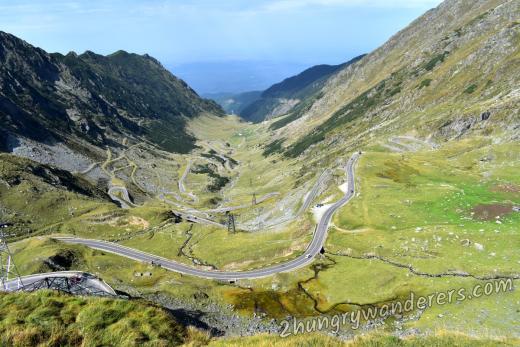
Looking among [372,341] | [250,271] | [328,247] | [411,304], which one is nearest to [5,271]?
[250,271]

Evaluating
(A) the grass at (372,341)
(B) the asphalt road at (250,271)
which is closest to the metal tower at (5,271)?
(B) the asphalt road at (250,271)

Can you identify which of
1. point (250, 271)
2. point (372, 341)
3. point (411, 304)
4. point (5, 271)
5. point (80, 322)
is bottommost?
point (411, 304)

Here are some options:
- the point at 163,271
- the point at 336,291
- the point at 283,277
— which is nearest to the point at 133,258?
the point at 163,271

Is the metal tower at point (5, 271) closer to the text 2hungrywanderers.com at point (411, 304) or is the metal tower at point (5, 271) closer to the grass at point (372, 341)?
the grass at point (372, 341)

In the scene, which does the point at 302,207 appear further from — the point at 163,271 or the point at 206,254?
the point at 163,271

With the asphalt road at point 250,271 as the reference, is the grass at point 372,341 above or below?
above

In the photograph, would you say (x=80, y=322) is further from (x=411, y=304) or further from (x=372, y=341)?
(x=411, y=304)
